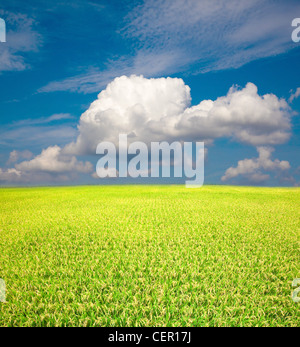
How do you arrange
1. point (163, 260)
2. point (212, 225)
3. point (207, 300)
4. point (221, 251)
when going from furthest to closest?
point (212, 225)
point (221, 251)
point (163, 260)
point (207, 300)

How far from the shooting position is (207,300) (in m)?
3.84

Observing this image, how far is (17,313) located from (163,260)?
3042 millimetres

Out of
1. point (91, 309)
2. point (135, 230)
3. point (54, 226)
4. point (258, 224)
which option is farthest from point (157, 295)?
point (258, 224)

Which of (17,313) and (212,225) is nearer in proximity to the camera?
(17,313)

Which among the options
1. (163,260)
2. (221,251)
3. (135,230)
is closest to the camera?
(163,260)

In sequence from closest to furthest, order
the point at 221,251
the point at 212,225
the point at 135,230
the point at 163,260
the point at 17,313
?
the point at 17,313
the point at 163,260
the point at 221,251
the point at 135,230
the point at 212,225

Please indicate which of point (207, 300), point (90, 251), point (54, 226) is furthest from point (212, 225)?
point (54, 226)

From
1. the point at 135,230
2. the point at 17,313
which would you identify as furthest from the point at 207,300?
the point at 135,230

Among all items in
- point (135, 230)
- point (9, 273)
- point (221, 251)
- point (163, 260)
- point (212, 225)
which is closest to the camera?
point (9, 273)

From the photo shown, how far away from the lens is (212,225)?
945 centimetres
